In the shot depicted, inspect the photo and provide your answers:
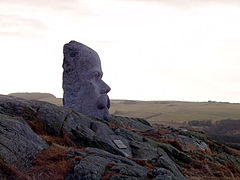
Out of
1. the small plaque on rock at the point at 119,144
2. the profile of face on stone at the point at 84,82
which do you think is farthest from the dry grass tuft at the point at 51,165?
the profile of face on stone at the point at 84,82

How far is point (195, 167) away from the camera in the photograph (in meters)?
15.6

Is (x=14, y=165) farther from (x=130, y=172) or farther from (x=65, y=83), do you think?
(x=65, y=83)

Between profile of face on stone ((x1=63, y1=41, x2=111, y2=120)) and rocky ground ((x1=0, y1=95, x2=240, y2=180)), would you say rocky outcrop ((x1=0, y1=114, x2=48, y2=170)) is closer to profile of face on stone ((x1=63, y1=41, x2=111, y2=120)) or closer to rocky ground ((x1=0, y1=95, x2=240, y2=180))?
rocky ground ((x1=0, y1=95, x2=240, y2=180))

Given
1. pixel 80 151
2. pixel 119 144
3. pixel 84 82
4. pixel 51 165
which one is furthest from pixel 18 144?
pixel 84 82

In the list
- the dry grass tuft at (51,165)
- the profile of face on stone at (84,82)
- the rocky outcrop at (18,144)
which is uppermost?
the profile of face on stone at (84,82)

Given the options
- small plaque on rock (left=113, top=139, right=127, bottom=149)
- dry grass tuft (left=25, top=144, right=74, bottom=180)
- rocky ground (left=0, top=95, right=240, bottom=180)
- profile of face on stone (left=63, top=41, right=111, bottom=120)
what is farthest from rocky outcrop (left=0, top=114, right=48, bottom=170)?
profile of face on stone (left=63, top=41, right=111, bottom=120)

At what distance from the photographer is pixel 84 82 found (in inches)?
808

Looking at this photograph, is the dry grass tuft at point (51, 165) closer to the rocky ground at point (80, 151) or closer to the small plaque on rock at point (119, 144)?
the rocky ground at point (80, 151)

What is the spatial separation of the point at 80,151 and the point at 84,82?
28.6 feet

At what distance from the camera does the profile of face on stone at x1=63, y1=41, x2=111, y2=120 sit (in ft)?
67.5

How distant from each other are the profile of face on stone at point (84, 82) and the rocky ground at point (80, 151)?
5.75 feet

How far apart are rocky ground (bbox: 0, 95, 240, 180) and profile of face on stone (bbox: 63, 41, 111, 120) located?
1.75m

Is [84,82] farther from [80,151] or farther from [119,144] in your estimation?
[80,151]

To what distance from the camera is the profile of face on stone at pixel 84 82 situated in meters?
20.6
